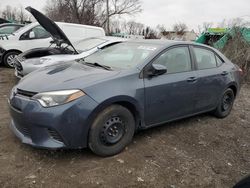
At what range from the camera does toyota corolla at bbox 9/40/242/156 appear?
319 cm

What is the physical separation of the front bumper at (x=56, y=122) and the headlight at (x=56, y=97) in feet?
0.15

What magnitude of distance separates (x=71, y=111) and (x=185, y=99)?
6.56ft

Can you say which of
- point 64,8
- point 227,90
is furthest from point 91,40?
point 64,8

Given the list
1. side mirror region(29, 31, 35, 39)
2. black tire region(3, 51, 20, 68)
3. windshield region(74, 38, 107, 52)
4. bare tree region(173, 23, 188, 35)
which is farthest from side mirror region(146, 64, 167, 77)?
bare tree region(173, 23, 188, 35)

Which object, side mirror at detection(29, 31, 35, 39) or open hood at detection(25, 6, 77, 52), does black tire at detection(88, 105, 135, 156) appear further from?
side mirror at detection(29, 31, 35, 39)

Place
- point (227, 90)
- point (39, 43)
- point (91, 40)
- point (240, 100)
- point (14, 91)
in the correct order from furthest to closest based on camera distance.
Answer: point (39, 43)
point (91, 40)
point (240, 100)
point (227, 90)
point (14, 91)

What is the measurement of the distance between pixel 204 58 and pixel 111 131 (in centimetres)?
241

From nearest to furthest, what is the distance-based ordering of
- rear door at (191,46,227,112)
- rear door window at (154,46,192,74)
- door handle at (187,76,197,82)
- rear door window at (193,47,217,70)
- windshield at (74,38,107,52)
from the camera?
rear door window at (154,46,192,74) → door handle at (187,76,197,82) → rear door at (191,46,227,112) → rear door window at (193,47,217,70) → windshield at (74,38,107,52)

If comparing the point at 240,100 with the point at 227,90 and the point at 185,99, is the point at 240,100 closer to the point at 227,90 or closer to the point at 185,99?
the point at 227,90

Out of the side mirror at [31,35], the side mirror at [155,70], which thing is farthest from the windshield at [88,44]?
the side mirror at [155,70]

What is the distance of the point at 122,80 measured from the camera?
142 inches

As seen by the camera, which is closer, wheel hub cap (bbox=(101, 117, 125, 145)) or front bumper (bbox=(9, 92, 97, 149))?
front bumper (bbox=(9, 92, 97, 149))

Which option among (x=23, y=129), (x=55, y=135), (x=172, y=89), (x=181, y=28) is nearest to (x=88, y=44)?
(x=172, y=89)

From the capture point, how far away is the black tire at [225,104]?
212 inches
